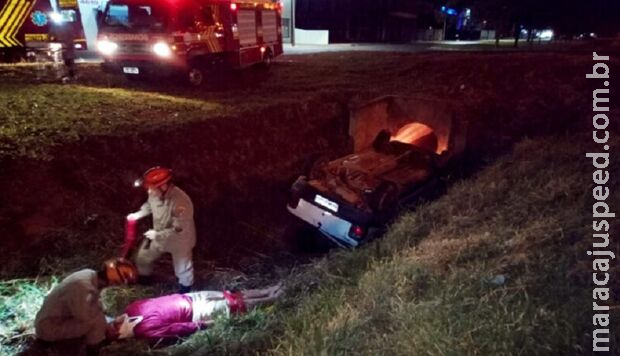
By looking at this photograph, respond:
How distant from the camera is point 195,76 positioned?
11180mm

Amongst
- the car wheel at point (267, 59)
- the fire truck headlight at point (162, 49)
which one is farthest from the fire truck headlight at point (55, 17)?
the car wheel at point (267, 59)

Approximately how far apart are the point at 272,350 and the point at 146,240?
2.18m

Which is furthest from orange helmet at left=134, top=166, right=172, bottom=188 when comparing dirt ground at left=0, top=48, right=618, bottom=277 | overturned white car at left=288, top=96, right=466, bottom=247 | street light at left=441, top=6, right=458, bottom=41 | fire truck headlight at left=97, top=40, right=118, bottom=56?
street light at left=441, top=6, right=458, bottom=41

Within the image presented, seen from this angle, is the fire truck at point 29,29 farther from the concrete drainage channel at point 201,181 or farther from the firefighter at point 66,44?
the concrete drainage channel at point 201,181

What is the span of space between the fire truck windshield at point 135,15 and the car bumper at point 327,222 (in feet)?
19.9

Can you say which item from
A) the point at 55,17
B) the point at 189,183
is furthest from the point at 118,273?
the point at 55,17

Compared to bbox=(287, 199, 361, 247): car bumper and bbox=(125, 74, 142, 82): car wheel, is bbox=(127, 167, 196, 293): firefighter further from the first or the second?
bbox=(125, 74, 142, 82): car wheel

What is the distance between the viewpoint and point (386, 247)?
17.6 feet

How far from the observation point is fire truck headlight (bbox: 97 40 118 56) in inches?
422

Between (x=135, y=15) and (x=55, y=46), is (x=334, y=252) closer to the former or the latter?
(x=135, y=15)

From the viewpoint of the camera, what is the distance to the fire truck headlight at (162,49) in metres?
10.4

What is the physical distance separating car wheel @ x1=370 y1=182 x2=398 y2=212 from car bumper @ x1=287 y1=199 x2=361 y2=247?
1.41ft

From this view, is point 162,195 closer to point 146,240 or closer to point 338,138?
point 146,240

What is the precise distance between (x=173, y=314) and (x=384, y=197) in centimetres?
318
